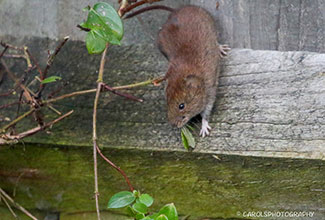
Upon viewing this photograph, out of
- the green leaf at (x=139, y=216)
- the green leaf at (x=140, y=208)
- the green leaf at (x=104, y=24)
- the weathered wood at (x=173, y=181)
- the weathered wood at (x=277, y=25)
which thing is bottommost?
the green leaf at (x=139, y=216)

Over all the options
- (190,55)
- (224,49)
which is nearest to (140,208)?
(224,49)

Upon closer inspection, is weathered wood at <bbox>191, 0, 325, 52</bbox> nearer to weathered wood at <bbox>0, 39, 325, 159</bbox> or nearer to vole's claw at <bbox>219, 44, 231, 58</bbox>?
vole's claw at <bbox>219, 44, 231, 58</bbox>

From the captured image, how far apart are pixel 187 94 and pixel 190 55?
21 cm

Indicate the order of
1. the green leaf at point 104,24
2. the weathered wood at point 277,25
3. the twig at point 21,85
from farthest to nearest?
the weathered wood at point 277,25, the twig at point 21,85, the green leaf at point 104,24

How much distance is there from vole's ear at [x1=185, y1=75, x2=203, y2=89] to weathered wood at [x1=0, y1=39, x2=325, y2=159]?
1.52ft

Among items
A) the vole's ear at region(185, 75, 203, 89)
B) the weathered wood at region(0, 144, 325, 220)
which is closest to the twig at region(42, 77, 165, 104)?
the weathered wood at region(0, 144, 325, 220)

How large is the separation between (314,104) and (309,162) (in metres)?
0.19

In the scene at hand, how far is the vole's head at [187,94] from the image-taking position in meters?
2.13

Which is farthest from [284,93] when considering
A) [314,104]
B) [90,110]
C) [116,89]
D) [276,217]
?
[90,110]

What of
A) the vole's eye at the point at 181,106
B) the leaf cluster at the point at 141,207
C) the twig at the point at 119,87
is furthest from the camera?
the vole's eye at the point at 181,106

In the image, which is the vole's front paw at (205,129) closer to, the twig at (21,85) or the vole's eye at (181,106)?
the vole's eye at (181,106)

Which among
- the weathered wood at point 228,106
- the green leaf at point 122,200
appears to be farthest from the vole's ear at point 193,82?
the green leaf at point 122,200

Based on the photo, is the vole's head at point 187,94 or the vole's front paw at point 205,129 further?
the vole's head at point 187,94

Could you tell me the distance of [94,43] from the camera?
5.01 feet
